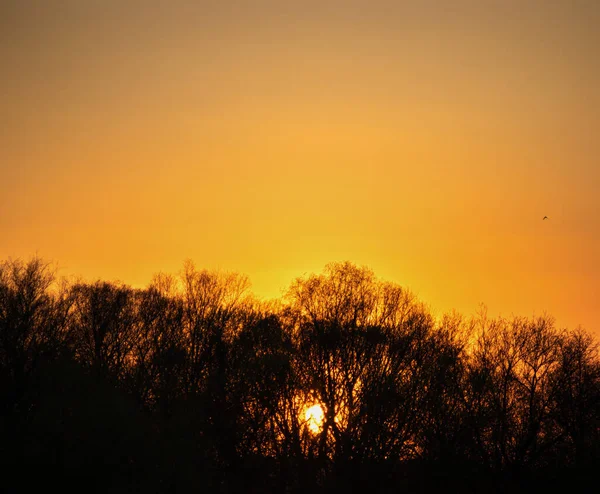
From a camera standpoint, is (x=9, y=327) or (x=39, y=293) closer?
(x=9, y=327)

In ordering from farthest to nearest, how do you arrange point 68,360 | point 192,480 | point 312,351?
point 312,351, point 68,360, point 192,480

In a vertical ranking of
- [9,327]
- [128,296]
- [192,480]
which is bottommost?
[192,480]

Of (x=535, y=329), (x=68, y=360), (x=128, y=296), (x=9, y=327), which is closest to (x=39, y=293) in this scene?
(x=9, y=327)

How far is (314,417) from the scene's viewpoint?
186 ft

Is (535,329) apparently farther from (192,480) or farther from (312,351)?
(192,480)

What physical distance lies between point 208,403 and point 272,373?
548 cm

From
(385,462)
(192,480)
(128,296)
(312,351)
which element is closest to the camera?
(192,480)

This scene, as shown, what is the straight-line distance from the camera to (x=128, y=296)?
2982 inches

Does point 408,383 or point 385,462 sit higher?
point 408,383

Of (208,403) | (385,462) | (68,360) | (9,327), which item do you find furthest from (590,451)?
(9,327)

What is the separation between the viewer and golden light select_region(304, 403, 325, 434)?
5606 centimetres

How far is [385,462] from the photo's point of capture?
53.9 metres

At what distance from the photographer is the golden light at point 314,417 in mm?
56062

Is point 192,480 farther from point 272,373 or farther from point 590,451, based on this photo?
point 590,451
